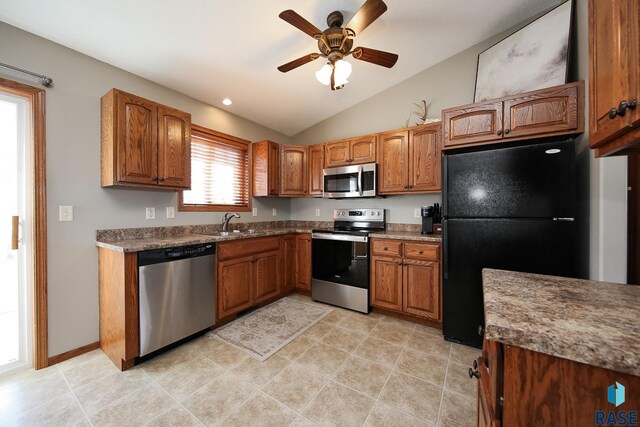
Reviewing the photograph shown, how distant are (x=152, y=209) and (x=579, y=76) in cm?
411

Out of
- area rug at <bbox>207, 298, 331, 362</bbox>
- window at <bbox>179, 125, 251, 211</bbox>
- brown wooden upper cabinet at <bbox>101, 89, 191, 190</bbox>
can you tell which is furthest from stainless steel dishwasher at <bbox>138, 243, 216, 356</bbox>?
window at <bbox>179, 125, 251, 211</bbox>

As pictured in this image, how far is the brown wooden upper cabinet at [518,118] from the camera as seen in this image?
1.84 meters

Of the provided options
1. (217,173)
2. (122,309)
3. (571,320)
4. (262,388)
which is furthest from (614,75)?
(217,173)

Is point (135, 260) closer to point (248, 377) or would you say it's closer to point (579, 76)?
point (248, 377)

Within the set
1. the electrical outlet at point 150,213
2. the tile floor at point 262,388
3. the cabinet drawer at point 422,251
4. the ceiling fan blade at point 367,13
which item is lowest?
the tile floor at point 262,388

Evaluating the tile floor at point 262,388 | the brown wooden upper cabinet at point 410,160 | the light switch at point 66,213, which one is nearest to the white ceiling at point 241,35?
the brown wooden upper cabinet at point 410,160

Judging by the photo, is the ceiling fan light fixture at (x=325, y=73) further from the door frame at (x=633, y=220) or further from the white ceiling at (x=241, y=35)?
the door frame at (x=633, y=220)

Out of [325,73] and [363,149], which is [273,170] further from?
[325,73]

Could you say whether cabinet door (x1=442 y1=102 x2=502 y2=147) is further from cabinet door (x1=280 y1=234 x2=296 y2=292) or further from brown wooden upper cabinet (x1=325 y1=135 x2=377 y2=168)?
cabinet door (x1=280 y1=234 x2=296 y2=292)

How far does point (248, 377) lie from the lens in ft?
5.95

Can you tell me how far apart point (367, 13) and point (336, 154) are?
72.5 inches

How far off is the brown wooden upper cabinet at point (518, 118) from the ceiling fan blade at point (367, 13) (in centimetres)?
110

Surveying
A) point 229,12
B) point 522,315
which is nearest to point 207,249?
point 229,12

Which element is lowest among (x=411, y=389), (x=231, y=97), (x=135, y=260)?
(x=411, y=389)
